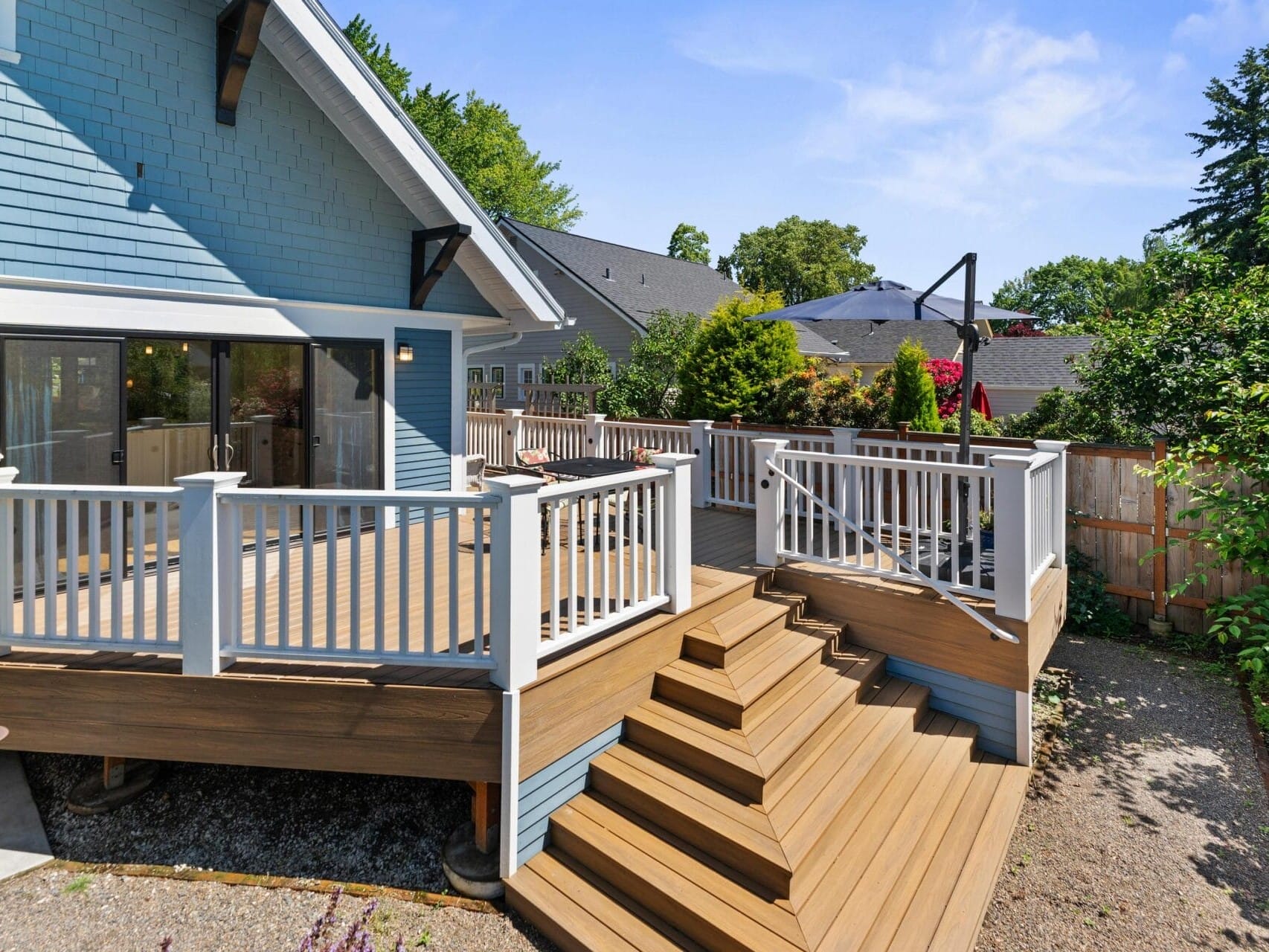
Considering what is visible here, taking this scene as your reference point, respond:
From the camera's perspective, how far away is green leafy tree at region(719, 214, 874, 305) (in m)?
43.2

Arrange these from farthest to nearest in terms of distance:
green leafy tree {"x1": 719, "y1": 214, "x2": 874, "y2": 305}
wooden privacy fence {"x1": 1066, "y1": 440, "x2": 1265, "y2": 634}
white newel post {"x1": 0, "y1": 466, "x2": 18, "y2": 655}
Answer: green leafy tree {"x1": 719, "y1": 214, "x2": 874, "y2": 305} → wooden privacy fence {"x1": 1066, "y1": 440, "x2": 1265, "y2": 634} → white newel post {"x1": 0, "y1": 466, "x2": 18, "y2": 655}

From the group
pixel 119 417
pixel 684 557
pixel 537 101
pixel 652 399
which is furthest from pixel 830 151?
pixel 119 417

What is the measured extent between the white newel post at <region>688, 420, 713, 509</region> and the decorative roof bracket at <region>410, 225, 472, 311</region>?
11.1 feet

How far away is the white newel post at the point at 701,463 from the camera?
825 centimetres

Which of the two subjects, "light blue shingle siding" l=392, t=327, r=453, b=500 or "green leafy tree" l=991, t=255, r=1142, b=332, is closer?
"light blue shingle siding" l=392, t=327, r=453, b=500

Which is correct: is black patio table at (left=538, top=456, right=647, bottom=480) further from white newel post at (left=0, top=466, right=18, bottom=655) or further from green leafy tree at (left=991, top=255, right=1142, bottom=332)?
green leafy tree at (left=991, top=255, right=1142, bottom=332)

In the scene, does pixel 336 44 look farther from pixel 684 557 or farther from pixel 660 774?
pixel 660 774

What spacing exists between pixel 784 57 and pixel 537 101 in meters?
8.53

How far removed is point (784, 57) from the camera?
888 cm

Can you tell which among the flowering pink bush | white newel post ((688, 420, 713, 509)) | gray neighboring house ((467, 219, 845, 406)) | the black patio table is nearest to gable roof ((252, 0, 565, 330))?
the black patio table

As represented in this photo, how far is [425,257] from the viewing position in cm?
651

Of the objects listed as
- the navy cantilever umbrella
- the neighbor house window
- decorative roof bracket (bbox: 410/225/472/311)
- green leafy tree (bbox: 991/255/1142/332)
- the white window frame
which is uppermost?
green leafy tree (bbox: 991/255/1142/332)

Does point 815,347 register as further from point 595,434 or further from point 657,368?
point 595,434

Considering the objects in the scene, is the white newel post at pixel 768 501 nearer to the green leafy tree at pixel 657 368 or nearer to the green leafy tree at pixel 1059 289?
the green leafy tree at pixel 657 368
